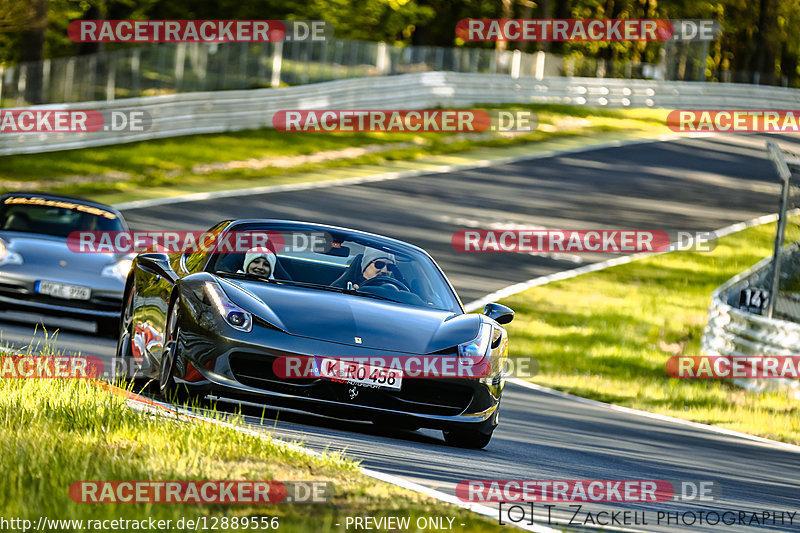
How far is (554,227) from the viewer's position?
28328 millimetres

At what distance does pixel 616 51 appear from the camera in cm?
8444

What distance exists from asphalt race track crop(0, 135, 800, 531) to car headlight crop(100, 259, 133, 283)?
79 centimetres

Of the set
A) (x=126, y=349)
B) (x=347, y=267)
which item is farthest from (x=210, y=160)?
(x=347, y=267)

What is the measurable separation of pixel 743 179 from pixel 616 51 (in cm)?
4942

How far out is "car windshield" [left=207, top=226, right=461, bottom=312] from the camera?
866 centimetres

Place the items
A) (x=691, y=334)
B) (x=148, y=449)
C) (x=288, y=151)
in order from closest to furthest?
(x=148, y=449) → (x=691, y=334) → (x=288, y=151)

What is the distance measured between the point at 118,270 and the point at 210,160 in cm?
1783

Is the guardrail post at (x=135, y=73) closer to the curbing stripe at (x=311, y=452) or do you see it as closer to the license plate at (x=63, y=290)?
the license plate at (x=63, y=290)

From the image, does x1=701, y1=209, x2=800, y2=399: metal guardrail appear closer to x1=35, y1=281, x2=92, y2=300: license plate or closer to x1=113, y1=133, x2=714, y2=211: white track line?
x1=35, y1=281, x2=92, y2=300: license plate

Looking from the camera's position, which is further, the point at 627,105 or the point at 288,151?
the point at 627,105

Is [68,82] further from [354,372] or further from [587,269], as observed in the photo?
[354,372]

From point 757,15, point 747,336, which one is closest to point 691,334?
point 747,336

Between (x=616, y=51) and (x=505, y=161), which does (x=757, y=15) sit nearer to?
(x=616, y=51)

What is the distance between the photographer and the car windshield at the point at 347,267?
341 inches
